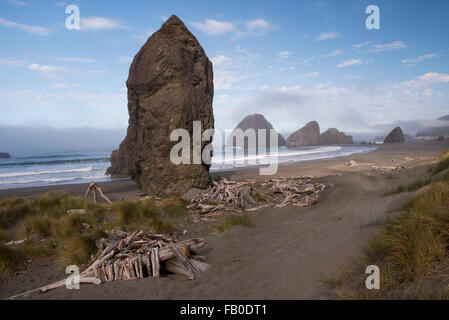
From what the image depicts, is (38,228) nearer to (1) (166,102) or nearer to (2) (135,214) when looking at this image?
(2) (135,214)

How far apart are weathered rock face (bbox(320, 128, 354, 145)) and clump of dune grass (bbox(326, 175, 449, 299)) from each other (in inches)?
3534

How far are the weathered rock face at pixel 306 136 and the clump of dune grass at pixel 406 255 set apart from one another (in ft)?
264

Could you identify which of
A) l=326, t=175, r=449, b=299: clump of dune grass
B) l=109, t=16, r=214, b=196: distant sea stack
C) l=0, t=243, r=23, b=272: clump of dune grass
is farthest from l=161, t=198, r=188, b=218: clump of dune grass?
l=326, t=175, r=449, b=299: clump of dune grass

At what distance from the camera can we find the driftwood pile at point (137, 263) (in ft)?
14.8

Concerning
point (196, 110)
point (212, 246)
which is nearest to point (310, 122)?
point (196, 110)

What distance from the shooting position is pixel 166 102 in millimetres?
11219

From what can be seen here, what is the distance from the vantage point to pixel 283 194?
11102 mm

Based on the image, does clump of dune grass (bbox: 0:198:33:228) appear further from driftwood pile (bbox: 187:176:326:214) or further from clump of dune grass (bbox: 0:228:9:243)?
driftwood pile (bbox: 187:176:326:214)

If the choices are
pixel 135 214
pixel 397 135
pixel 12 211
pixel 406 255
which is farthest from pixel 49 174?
pixel 397 135

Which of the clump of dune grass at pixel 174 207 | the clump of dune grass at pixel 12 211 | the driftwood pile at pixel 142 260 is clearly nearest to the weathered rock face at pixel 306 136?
the clump of dune grass at pixel 174 207

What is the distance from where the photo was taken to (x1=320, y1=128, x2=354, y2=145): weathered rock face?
8812cm

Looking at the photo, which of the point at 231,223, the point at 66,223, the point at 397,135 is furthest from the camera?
the point at 397,135

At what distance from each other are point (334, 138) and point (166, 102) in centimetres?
8731
